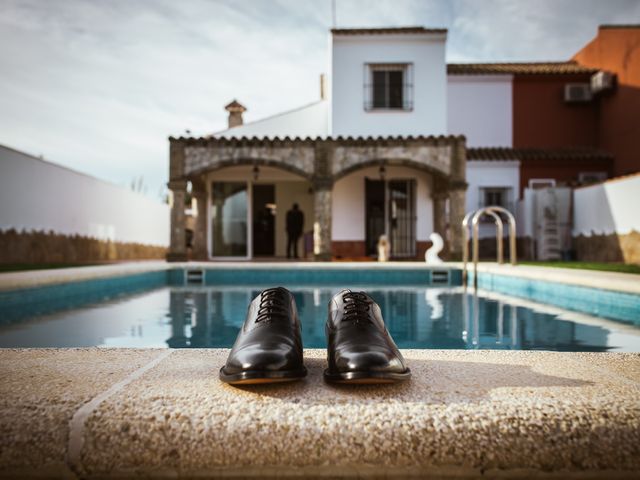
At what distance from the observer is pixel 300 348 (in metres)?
1.30

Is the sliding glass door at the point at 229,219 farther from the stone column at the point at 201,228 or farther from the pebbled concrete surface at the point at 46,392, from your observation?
the pebbled concrete surface at the point at 46,392

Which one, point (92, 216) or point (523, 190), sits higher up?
point (523, 190)

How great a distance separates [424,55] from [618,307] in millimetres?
10695

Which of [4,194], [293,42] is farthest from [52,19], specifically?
[293,42]

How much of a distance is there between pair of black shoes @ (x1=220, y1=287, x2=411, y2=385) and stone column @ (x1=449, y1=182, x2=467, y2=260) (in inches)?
393

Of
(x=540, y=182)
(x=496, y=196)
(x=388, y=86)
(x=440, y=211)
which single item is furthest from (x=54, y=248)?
(x=540, y=182)

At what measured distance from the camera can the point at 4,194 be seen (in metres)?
8.54

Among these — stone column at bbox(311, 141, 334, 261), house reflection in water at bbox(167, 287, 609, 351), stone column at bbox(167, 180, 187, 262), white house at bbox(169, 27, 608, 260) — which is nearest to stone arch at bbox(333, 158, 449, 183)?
white house at bbox(169, 27, 608, 260)

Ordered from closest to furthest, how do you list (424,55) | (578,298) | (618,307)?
1. (618,307)
2. (578,298)
3. (424,55)

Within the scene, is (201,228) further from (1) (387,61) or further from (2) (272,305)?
(2) (272,305)

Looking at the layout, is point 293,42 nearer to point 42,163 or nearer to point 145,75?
point 145,75

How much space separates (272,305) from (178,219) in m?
10.3

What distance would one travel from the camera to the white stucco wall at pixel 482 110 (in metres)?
A: 16.4

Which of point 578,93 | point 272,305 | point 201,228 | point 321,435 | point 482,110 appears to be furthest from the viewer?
point 482,110
